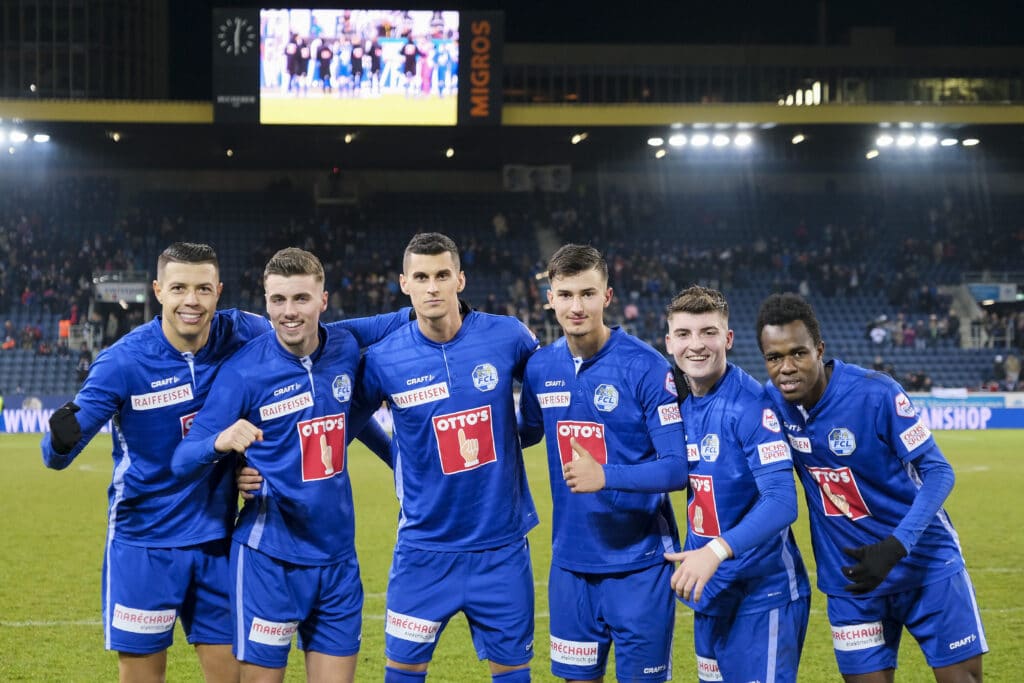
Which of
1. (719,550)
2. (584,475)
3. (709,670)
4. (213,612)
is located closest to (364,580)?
(213,612)

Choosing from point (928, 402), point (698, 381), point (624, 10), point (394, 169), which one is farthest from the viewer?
point (624, 10)

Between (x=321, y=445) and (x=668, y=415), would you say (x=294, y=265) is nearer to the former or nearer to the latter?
(x=321, y=445)

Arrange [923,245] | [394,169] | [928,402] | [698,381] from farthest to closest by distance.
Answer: [394,169] → [923,245] → [928,402] → [698,381]

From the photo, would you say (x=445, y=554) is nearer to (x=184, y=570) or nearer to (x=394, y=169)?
(x=184, y=570)

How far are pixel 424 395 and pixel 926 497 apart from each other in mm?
2206

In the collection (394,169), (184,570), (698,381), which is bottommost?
(184,570)

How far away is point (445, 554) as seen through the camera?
4.91m

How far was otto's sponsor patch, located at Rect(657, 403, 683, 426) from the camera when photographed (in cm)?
466

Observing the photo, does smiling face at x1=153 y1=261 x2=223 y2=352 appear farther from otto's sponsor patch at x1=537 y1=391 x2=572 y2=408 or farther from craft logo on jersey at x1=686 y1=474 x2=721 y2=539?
craft logo on jersey at x1=686 y1=474 x2=721 y2=539

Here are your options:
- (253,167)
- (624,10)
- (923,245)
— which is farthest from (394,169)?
(923,245)

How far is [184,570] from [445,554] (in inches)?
48.0

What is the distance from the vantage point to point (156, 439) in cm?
504

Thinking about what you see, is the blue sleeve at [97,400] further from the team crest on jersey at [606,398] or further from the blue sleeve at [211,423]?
the team crest on jersey at [606,398]

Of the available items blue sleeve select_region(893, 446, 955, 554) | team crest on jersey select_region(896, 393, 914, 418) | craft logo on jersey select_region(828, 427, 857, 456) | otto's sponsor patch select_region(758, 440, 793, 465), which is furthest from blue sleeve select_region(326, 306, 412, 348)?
blue sleeve select_region(893, 446, 955, 554)
